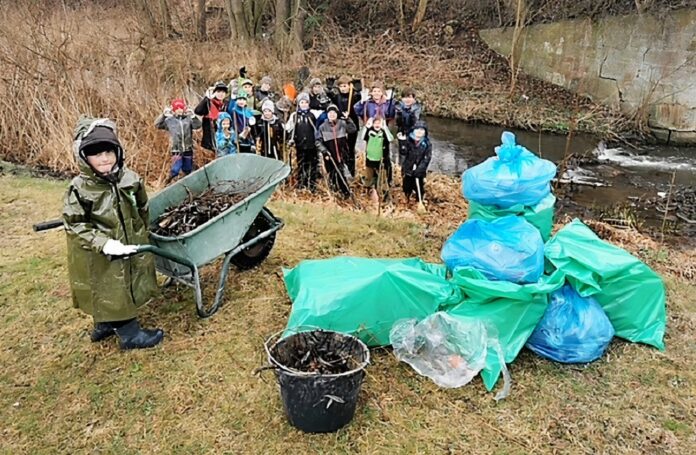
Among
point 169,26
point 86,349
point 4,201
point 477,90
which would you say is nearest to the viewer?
point 86,349

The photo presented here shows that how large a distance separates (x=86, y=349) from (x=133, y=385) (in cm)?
53

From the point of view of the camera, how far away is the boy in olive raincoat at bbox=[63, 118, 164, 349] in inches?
129

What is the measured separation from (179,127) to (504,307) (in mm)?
4561

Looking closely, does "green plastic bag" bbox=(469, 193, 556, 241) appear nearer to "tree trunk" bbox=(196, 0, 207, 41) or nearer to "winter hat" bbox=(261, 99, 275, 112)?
"winter hat" bbox=(261, 99, 275, 112)

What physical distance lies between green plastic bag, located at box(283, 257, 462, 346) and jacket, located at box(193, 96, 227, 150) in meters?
4.12

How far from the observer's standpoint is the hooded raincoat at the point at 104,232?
10.8ft

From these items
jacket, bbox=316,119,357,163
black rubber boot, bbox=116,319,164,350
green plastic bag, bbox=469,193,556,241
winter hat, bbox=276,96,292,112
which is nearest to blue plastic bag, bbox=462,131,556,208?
green plastic bag, bbox=469,193,556,241

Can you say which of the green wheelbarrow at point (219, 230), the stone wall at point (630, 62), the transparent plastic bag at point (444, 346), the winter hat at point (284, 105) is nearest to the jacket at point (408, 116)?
the winter hat at point (284, 105)

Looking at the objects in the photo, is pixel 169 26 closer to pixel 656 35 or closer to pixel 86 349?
pixel 656 35

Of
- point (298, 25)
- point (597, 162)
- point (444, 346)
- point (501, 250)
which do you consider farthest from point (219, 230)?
point (298, 25)

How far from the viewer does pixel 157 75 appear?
29.0 feet

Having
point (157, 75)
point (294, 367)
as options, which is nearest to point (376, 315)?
point (294, 367)

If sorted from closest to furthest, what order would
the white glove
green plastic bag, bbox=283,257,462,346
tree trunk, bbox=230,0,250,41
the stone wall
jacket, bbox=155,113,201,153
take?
the white glove < green plastic bag, bbox=283,257,462,346 < jacket, bbox=155,113,201,153 < the stone wall < tree trunk, bbox=230,0,250,41

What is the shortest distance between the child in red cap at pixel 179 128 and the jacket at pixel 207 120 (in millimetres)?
224
